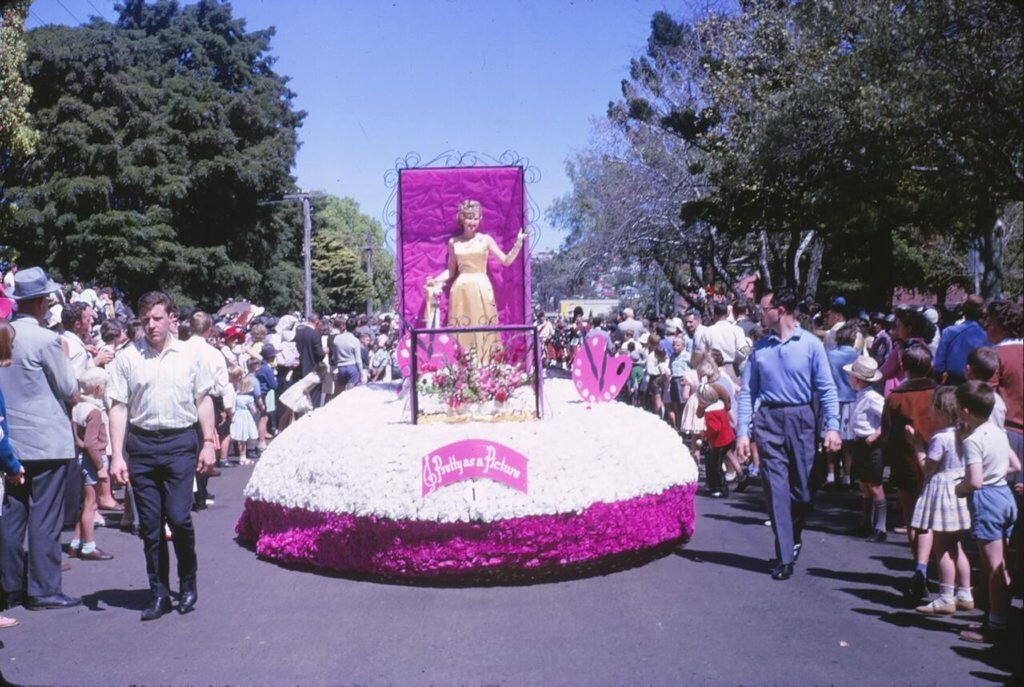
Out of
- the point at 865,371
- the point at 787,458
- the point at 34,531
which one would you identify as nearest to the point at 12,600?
the point at 34,531

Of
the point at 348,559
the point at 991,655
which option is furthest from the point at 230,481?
the point at 991,655

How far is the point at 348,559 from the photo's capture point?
7.77 metres

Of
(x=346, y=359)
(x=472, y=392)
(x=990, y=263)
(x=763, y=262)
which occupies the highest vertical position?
(x=763, y=262)

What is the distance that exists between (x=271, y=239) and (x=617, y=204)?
678 inches

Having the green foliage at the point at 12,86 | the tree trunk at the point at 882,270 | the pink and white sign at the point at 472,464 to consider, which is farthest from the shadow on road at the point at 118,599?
the tree trunk at the point at 882,270

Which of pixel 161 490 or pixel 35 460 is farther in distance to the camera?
pixel 35 460

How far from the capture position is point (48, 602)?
23.2 feet

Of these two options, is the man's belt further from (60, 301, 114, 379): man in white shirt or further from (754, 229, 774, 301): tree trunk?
(754, 229, 774, 301): tree trunk

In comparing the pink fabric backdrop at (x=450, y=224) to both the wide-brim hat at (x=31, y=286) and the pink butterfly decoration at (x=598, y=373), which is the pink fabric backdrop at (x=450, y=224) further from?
the wide-brim hat at (x=31, y=286)

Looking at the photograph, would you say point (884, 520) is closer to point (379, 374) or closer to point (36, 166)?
point (379, 374)

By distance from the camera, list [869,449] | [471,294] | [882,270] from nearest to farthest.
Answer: [869,449] < [471,294] < [882,270]

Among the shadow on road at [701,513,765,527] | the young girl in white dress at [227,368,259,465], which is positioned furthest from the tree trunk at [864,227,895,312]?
the shadow on road at [701,513,765,527]

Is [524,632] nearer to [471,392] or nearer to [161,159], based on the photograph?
[471,392]

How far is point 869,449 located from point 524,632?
394 centimetres
